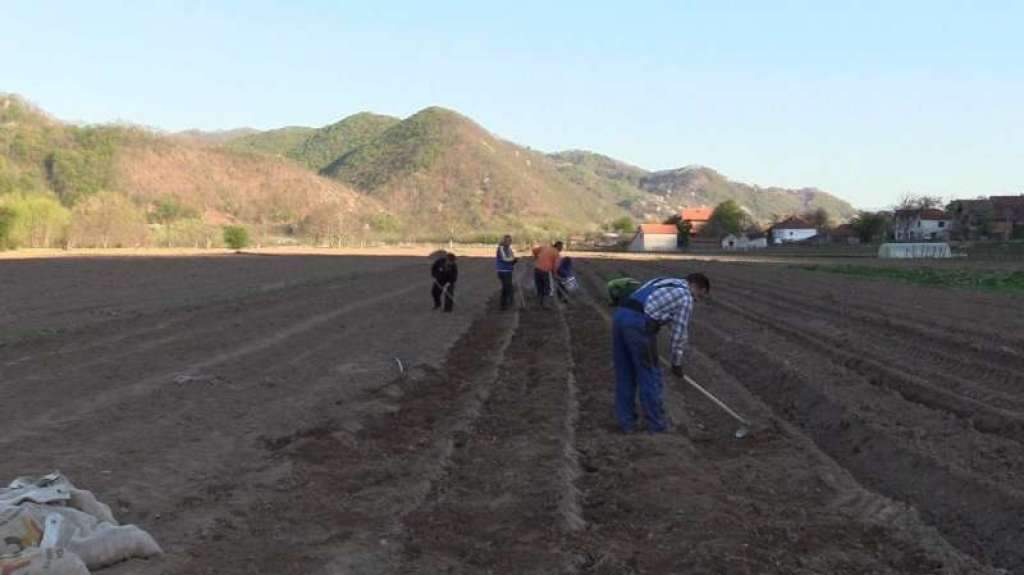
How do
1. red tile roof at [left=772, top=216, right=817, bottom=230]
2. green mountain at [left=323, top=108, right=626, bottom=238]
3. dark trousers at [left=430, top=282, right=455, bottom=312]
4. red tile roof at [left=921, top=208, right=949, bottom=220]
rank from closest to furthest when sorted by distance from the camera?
dark trousers at [left=430, top=282, right=455, bottom=312], red tile roof at [left=921, top=208, right=949, bottom=220], red tile roof at [left=772, top=216, right=817, bottom=230], green mountain at [left=323, top=108, right=626, bottom=238]

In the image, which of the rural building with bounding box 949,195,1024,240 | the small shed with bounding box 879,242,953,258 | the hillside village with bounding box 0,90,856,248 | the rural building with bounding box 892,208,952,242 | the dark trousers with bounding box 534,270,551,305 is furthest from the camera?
the hillside village with bounding box 0,90,856,248

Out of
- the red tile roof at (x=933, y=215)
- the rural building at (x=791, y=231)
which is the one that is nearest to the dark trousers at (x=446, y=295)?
the red tile roof at (x=933, y=215)

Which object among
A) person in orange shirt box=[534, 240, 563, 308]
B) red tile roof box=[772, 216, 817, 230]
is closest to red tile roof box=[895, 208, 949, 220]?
red tile roof box=[772, 216, 817, 230]

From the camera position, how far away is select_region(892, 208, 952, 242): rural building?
105 meters

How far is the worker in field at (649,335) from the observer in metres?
7.70

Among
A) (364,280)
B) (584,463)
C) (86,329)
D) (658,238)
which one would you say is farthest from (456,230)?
(584,463)

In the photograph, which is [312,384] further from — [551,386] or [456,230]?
[456,230]

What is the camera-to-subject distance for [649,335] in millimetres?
7781

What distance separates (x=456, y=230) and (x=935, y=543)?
486 ft

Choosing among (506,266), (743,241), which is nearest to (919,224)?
(743,241)

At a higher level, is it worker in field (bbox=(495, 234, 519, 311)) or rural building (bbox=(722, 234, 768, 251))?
worker in field (bbox=(495, 234, 519, 311))

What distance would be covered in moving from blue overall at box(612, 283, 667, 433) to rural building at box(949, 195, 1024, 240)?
287 ft

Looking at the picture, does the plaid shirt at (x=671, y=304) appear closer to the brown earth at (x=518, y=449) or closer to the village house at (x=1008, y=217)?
the brown earth at (x=518, y=449)

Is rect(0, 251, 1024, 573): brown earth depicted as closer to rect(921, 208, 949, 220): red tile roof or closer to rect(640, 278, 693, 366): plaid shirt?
rect(640, 278, 693, 366): plaid shirt
